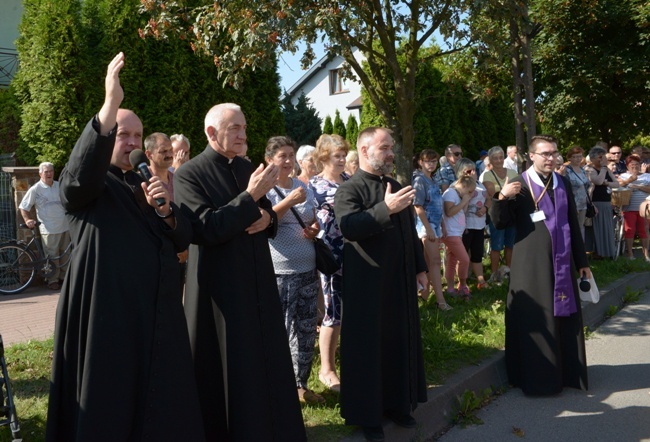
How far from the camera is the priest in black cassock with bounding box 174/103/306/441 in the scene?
355 cm

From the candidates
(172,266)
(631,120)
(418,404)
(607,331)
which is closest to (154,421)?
(172,266)

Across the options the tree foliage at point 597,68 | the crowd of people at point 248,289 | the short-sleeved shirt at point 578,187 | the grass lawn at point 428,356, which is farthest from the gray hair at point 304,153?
the tree foliage at point 597,68

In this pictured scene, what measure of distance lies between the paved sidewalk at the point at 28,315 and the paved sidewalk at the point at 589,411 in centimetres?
466

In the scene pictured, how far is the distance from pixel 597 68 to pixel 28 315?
17.1 m

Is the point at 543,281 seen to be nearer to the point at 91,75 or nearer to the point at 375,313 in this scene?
the point at 375,313

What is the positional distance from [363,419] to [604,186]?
9.39m

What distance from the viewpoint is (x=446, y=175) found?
404 inches

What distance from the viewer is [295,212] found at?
4.90m

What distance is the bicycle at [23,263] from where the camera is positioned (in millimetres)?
10406

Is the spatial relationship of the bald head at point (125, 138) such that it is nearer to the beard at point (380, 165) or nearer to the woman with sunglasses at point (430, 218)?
the beard at point (380, 165)

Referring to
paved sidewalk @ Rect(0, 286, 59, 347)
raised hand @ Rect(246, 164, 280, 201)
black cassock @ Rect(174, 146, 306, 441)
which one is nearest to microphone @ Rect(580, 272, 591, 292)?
black cassock @ Rect(174, 146, 306, 441)

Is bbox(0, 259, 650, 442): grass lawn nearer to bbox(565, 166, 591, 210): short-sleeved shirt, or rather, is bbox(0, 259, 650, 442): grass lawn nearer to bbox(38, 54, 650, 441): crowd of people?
bbox(38, 54, 650, 441): crowd of people

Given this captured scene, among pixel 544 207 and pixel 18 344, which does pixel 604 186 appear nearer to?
pixel 544 207

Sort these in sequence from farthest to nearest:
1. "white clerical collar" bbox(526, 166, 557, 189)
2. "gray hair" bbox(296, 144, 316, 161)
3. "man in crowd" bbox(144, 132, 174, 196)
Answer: "gray hair" bbox(296, 144, 316, 161) → "white clerical collar" bbox(526, 166, 557, 189) → "man in crowd" bbox(144, 132, 174, 196)
